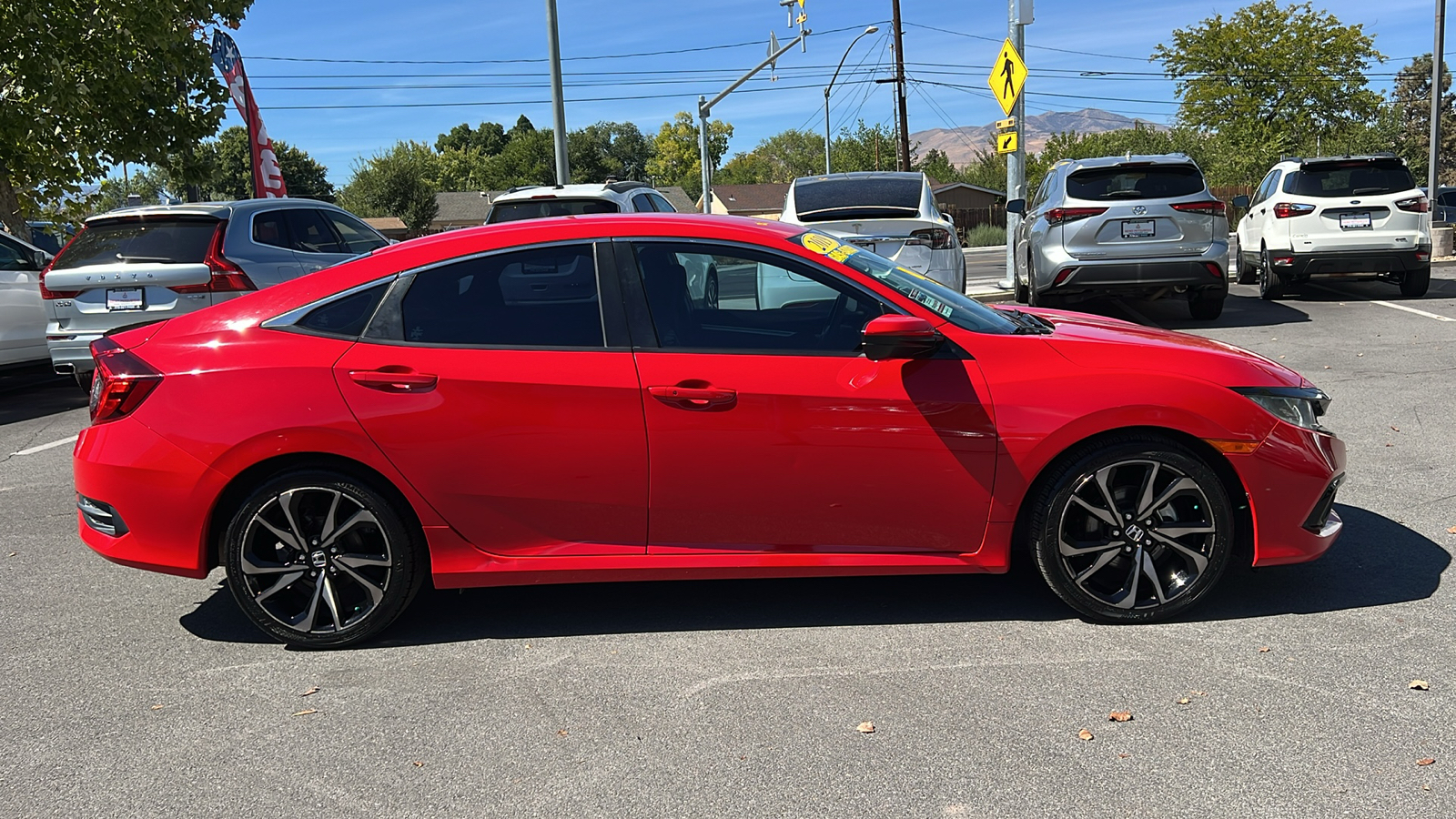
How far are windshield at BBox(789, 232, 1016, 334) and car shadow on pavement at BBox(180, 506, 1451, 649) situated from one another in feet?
3.62

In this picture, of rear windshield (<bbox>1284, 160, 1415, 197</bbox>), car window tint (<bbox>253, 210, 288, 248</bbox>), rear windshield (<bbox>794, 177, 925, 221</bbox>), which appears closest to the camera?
Result: car window tint (<bbox>253, 210, 288, 248</bbox>)

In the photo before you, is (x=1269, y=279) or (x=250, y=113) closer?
(x=1269, y=279)

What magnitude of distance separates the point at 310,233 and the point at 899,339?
325 inches

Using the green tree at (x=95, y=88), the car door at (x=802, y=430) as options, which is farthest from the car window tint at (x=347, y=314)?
the green tree at (x=95, y=88)

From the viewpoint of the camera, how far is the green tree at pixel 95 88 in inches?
550

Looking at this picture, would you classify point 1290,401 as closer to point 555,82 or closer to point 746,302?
point 746,302

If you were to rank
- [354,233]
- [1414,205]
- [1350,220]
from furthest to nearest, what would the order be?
1. [1350,220]
2. [1414,205]
3. [354,233]

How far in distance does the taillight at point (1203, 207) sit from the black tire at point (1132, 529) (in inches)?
320

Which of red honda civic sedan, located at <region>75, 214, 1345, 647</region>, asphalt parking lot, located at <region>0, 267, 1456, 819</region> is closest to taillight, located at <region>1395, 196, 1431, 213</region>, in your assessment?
asphalt parking lot, located at <region>0, 267, 1456, 819</region>

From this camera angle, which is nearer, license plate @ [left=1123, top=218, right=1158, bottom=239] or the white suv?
license plate @ [left=1123, top=218, right=1158, bottom=239]

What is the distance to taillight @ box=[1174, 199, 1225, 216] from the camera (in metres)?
11.5

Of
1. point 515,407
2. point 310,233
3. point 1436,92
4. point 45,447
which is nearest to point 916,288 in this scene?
point 515,407

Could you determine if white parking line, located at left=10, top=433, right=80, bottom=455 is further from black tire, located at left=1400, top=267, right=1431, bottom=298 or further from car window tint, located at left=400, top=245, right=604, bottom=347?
black tire, located at left=1400, top=267, right=1431, bottom=298

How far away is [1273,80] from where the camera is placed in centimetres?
5841
